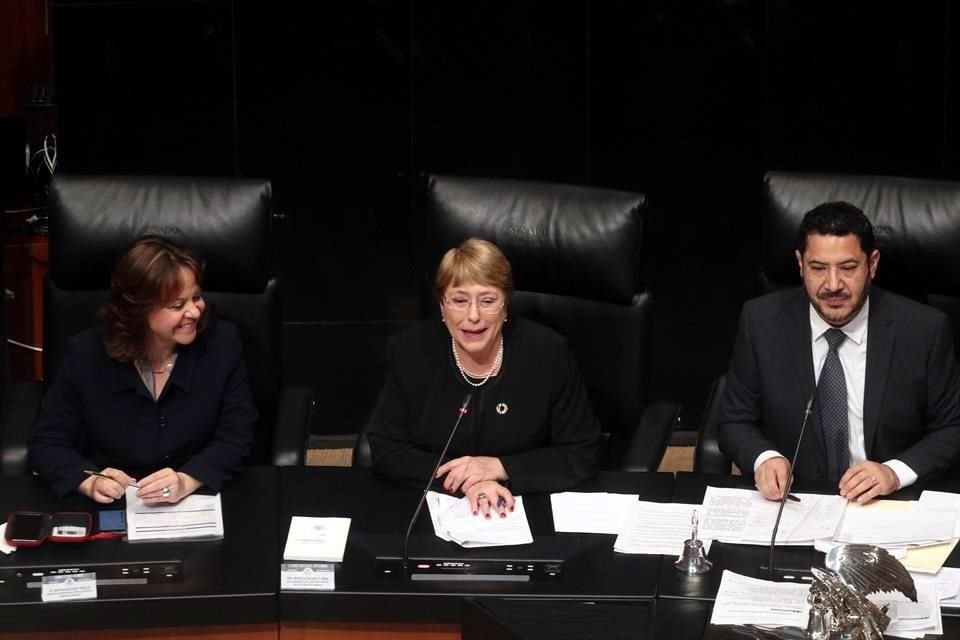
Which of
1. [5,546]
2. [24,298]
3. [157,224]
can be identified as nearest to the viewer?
[5,546]

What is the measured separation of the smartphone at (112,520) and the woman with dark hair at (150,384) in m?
0.26

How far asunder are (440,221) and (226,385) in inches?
25.2

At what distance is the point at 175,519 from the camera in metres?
3.03

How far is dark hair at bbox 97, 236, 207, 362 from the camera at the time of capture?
3336 mm

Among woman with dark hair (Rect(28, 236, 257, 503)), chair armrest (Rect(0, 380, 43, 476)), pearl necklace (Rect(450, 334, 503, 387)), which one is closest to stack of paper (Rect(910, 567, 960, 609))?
pearl necklace (Rect(450, 334, 503, 387))

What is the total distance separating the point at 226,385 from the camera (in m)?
3.48

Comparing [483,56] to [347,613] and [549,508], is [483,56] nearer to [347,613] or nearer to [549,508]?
[549,508]

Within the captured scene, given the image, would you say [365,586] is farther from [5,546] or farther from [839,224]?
[839,224]

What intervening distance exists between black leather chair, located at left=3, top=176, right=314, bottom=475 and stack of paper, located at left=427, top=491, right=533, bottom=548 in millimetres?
606

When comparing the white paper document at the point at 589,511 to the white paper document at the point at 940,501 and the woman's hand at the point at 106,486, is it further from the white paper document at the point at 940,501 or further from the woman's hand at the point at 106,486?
the woman's hand at the point at 106,486

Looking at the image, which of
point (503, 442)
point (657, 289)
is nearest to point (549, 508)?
point (503, 442)

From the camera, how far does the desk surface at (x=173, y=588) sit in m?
2.73

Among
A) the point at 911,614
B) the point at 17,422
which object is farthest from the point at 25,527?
the point at 911,614

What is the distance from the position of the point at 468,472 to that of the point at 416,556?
362 millimetres
